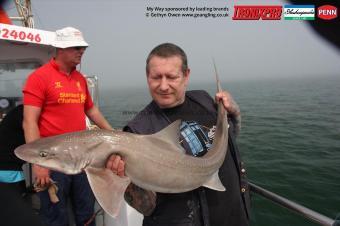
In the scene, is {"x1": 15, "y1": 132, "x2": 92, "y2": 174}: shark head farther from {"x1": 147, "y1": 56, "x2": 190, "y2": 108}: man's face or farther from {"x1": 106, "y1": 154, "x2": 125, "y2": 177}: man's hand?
{"x1": 147, "y1": 56, "x2": 190, "y2": 108}: man's face

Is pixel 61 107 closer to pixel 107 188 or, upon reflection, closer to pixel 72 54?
pixel 72 54

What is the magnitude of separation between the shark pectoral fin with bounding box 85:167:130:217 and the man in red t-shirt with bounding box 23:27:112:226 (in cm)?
178

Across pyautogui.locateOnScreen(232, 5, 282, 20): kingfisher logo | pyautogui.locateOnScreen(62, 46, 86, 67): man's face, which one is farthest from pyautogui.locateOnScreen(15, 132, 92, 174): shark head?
pyautogui.locateOnScreen(232, 5, 282, 20): kingfisher logo

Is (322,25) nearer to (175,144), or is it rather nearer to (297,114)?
(175,144)

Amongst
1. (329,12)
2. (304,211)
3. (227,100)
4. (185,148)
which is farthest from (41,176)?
(329,12)

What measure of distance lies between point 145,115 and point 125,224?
2.09 meters

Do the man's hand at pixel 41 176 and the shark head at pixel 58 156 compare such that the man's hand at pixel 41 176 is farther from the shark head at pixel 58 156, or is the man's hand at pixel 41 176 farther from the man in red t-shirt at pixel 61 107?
the shark head at pixel 58 156

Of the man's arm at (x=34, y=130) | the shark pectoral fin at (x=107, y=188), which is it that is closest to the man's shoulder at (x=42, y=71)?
the man's arm at (x=34, y=130)

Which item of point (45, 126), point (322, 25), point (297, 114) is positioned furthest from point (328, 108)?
point (45, 126)

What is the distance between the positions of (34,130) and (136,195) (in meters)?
1.80

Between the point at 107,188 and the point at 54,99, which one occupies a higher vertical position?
the point at 54,99

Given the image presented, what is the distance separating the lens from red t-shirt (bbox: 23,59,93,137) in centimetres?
377

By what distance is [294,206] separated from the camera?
8.87ft

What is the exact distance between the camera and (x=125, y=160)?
2.22 meters
